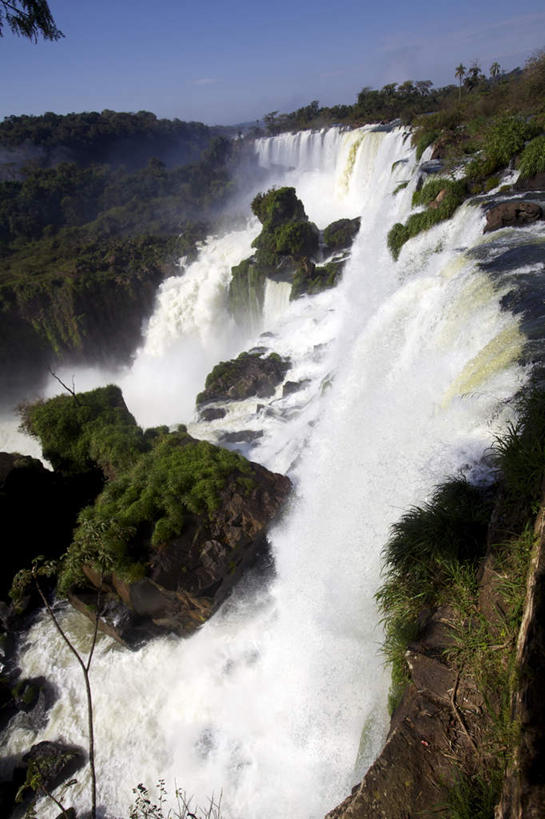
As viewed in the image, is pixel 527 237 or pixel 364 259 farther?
pixel 364 259

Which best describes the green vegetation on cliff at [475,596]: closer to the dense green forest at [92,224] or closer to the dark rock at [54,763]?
the dark rock at [54,763]

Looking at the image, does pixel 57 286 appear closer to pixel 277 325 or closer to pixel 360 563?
pixel 277 325

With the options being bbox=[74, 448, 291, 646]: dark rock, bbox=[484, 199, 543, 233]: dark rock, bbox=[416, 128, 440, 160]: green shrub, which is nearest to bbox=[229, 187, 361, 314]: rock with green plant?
bbox=[416, 128, 440, 160]: green shrub

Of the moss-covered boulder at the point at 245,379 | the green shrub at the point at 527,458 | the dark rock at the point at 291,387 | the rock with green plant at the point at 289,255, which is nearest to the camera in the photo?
the green shrub at the point at 527,458

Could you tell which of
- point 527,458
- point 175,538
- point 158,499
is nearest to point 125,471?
point 158,499

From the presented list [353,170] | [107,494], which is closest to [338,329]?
[107,494]

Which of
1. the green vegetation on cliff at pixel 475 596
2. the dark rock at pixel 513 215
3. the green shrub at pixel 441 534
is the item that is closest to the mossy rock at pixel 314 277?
the dark rock at pixel 513 215
